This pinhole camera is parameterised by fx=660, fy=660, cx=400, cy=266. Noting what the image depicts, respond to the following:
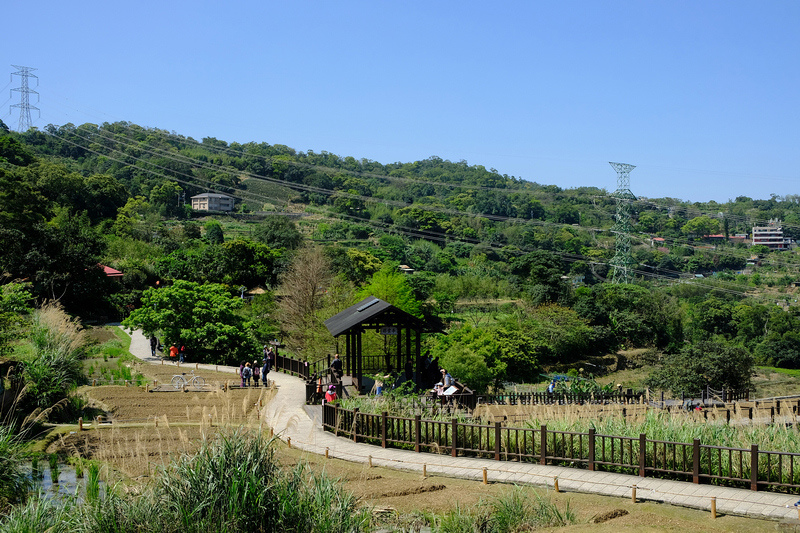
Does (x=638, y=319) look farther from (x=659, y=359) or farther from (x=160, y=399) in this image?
(x=160, y=399)

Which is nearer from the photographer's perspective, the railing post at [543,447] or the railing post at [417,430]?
the railing post at [543,447]

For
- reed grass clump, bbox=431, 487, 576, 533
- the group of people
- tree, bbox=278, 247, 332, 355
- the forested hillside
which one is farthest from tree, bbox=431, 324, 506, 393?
reed grass clump, bbox=431, 487, 576, 533

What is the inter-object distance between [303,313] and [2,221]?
22.2 meters

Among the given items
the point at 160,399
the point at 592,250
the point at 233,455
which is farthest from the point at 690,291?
the point at 233,455

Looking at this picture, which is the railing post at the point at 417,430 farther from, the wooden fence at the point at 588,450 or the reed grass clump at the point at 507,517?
the reed grass clump at the point at 507,517

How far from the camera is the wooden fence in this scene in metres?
11.7

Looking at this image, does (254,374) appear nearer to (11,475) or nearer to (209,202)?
(11,475)

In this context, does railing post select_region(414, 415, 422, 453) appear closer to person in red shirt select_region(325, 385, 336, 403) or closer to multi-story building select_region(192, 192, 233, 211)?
person in red shirt select_region(325, 385, 336, 403)

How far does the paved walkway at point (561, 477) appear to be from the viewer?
424 inches

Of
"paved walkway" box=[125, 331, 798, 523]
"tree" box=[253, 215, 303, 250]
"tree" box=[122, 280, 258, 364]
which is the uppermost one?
"tree" box=[253, 215, 303, 250]

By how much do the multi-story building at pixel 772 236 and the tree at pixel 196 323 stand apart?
5851 inches

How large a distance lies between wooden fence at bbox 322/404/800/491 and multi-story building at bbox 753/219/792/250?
15618cm

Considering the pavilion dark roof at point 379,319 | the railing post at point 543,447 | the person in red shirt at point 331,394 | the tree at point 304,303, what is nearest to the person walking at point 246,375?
the pavilion dark roof at point 379,319

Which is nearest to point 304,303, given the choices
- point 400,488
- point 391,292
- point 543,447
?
point 391,292
